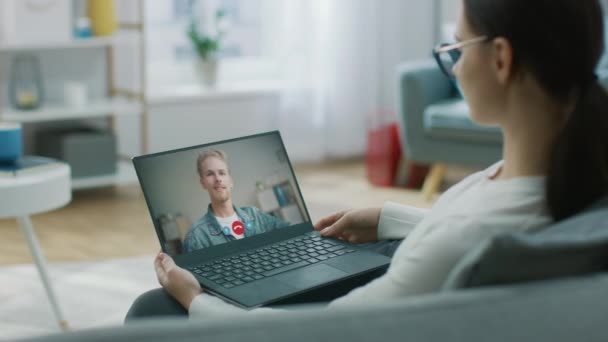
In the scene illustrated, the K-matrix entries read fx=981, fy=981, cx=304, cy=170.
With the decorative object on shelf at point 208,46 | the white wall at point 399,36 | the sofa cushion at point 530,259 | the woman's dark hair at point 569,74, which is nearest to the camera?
the sofa cushion at point 530,259

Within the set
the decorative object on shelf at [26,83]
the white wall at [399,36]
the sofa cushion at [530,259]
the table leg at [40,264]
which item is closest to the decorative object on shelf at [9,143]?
the table leg at [40,264]

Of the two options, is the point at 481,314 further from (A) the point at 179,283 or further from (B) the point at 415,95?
(B) the point at 415,95

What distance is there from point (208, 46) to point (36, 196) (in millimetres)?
2167

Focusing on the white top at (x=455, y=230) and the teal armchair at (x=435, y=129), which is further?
the teal armchair at (x=435, y=129)

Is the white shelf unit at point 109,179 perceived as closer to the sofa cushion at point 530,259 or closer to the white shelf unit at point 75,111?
the white shelf unit at point 75,111

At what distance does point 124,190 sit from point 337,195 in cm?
97

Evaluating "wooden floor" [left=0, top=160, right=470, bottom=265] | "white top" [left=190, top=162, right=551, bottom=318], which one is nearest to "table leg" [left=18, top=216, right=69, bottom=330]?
"wooden floor" [left=0, top=160, right=470, bottom=265]

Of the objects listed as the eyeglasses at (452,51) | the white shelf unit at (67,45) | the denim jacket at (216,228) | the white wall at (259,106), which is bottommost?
the white wall at (259,106)

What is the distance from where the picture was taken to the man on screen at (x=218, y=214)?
1.41 metres

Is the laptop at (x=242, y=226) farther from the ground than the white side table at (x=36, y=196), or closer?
farther from the ground

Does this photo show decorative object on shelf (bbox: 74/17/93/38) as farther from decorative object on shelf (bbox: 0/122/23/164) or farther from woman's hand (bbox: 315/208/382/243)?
woman's hand (bbox: 315/208/382/243)

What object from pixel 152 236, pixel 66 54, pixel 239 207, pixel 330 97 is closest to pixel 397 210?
pixel 239 207

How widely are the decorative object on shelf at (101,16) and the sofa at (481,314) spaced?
3459mm

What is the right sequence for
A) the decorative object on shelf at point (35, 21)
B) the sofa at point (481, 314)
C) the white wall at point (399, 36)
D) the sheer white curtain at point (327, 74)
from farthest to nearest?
the white wall at point (399, 36) → the sheer white curtain at point (327, 74) → the decorative object on shelf at point (35, 21) → the sofa at point (481, 314)
